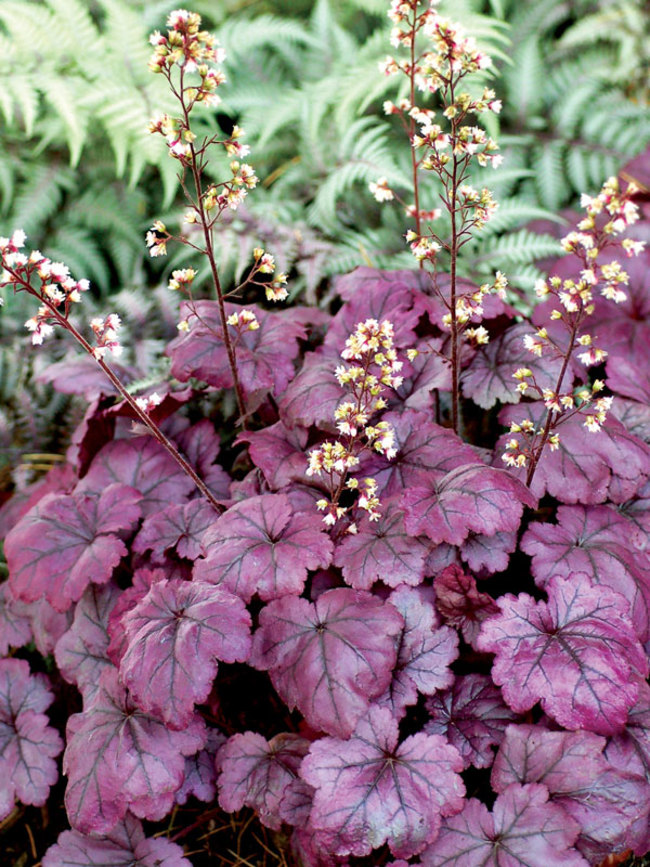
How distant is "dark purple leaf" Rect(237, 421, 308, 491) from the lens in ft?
5.99

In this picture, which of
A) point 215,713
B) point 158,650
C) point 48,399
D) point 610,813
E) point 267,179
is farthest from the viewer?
point 267,179

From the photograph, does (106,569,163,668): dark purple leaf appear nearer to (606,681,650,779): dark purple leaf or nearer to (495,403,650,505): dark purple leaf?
(495,403,650,505): dark purple leaf

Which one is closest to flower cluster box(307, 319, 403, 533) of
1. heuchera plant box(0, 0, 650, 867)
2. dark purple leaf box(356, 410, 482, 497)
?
heuchera plant box(0, 0, 650, 867)

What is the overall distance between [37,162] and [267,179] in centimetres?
115

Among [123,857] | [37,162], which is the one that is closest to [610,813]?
[123,857]

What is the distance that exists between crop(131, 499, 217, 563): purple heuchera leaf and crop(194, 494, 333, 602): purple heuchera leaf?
0.16 meters

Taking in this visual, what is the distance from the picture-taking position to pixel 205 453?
2.17 m

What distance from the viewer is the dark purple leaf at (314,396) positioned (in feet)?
6.03

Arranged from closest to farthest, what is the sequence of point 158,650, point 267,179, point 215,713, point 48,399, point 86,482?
point 158,650 < point 215,713 < point 86,482 < point 48,399 < point 267,179

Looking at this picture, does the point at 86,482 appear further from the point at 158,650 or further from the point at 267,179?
the point at 267,179

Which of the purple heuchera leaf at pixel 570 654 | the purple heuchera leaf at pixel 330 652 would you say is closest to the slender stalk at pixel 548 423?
the purple heuchera leaf at pixel 570 654

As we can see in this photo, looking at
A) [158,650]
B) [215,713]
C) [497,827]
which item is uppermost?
[158,650]

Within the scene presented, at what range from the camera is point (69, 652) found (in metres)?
1.87

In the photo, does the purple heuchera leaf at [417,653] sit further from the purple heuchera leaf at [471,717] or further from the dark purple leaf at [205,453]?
the dark purple leaf at [205,453]
